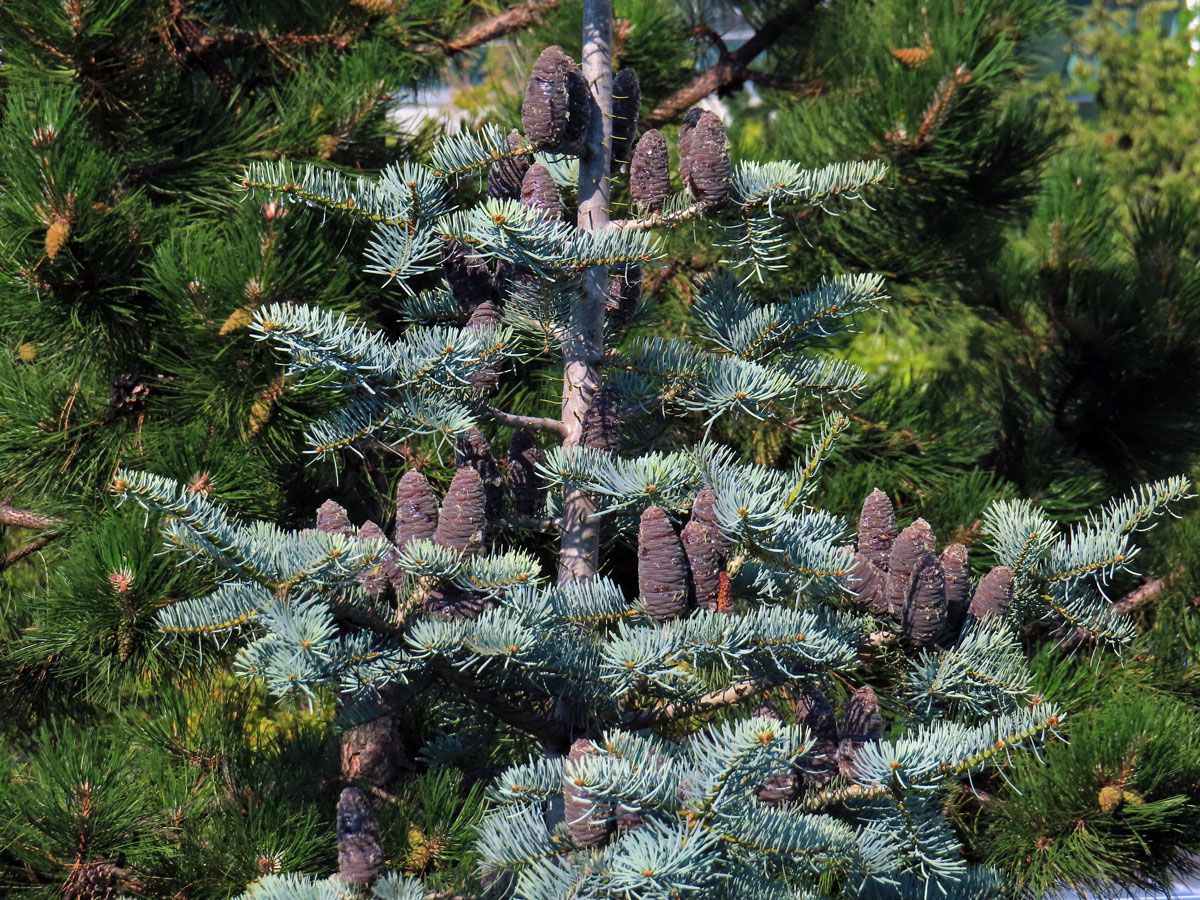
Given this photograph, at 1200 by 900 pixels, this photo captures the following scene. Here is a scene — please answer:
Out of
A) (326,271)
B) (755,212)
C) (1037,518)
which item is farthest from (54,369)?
(1037,518)

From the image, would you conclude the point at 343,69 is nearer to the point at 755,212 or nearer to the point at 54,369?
the point at 54,369

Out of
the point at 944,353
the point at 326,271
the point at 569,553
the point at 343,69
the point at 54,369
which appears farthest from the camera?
the point at 944,353

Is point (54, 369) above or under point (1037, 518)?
under

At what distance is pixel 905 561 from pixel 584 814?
27 centimetres

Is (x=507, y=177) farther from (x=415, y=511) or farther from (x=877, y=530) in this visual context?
(x=877, y=530)

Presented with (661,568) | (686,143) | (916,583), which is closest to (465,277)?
(686,143)

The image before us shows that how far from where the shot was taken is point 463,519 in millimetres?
726

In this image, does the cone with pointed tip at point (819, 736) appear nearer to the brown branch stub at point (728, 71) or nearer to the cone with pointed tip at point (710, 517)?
the cone with pointed tip at point (710, 517)

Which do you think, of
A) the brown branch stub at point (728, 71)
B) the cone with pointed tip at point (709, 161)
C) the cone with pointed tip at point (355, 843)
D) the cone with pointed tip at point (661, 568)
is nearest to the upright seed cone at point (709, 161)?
the cone with pointed tip at point (709, 161)

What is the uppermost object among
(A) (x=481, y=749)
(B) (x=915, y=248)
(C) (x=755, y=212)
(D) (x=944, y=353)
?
(C) (x=755, y=212)

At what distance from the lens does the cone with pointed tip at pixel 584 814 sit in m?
0.67

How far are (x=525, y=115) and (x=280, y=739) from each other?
0.76 meters

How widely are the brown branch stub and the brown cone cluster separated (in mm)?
1005

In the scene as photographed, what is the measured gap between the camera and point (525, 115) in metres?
0.78
